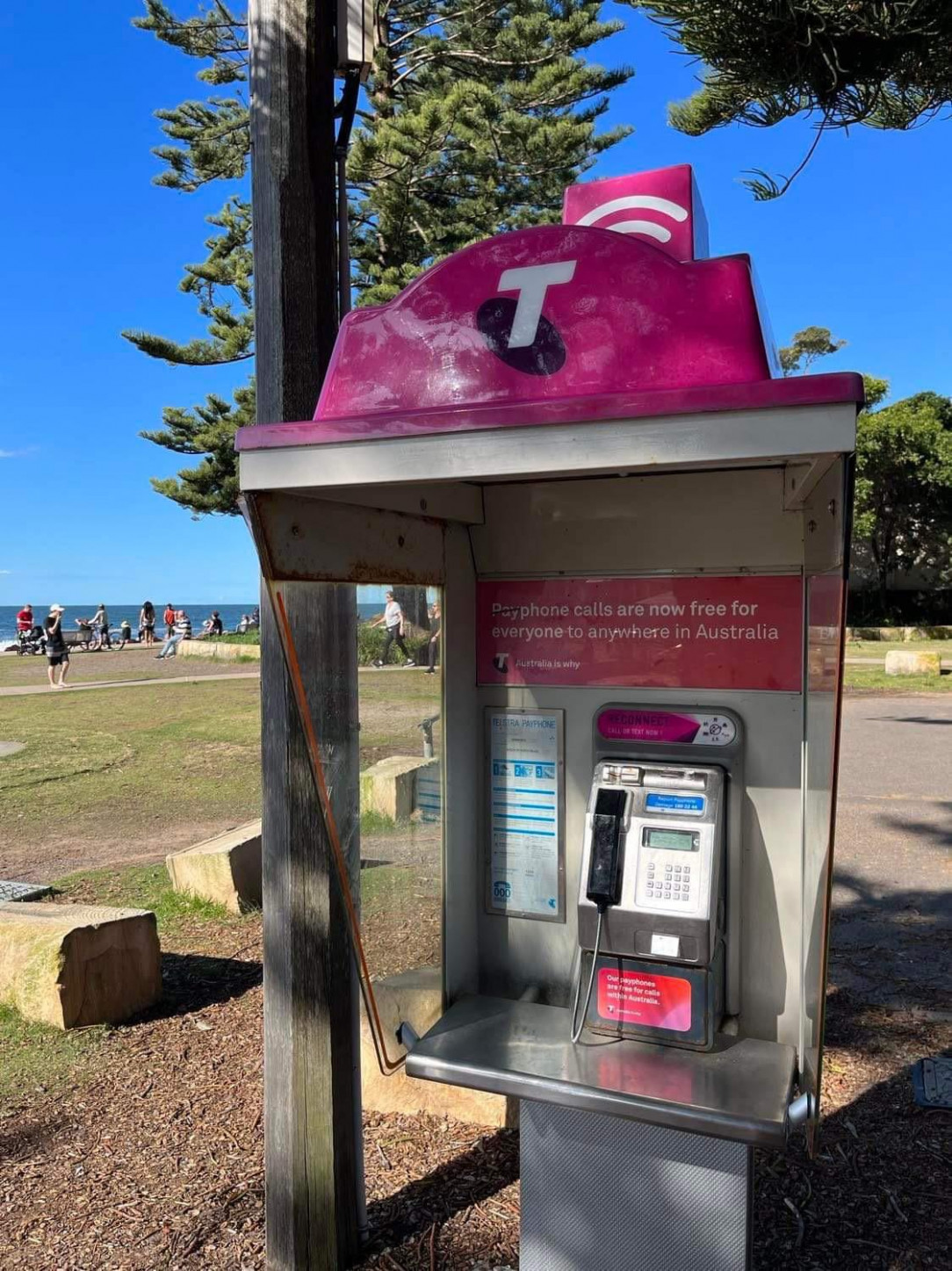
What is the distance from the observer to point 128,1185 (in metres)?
2.67

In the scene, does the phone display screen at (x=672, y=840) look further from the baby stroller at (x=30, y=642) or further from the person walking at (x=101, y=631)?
the person walking at (x=101, y=631)

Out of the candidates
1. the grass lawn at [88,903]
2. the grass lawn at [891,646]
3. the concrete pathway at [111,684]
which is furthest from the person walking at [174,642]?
the grass lawn at [88,903]

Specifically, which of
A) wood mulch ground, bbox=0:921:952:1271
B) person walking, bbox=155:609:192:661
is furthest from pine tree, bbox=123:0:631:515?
wood mulch ground, bbox=0:921:952:1271

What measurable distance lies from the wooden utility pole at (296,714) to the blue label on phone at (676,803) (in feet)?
2.40

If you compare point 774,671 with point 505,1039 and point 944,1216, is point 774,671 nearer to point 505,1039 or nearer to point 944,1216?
point 505,1039

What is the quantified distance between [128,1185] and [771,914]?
74.3 inches

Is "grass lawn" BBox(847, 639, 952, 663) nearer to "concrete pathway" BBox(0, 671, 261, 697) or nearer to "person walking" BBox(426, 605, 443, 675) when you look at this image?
"concrete pathway" BBox(0, 671, 261, 697)

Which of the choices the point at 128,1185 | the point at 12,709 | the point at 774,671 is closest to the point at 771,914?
the point at 774,671

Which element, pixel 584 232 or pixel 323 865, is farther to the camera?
pixel 323 865

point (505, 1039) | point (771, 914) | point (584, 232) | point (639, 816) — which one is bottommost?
point (505, 1039)

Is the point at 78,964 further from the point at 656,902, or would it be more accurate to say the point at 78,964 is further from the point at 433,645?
the point at 656,902

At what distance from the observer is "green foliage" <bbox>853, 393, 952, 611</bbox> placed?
65.9 ft

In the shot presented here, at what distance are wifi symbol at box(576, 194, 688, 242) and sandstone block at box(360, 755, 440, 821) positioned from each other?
1337mm

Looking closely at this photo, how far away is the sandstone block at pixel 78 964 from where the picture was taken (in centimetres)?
350
